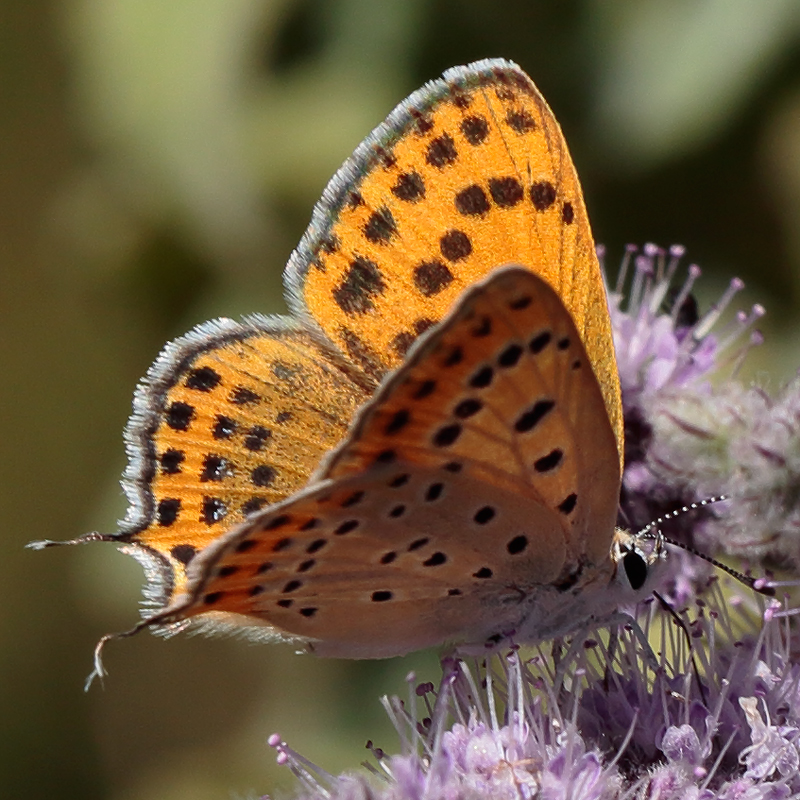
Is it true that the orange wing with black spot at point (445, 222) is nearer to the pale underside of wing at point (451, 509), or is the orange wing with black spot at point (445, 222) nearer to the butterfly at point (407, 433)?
the butterfly at point (407, 433)

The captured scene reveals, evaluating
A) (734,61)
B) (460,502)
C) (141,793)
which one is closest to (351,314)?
(460,502)

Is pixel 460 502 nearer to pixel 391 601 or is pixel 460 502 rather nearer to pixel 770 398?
pixel 391 601

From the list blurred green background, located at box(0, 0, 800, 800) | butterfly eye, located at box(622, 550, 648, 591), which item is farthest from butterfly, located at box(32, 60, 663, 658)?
blurred green background, located at box(0, 0, 800, 800)

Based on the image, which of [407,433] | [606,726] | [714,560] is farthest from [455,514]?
[714,560]

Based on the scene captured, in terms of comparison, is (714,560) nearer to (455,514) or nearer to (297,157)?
(455,514)

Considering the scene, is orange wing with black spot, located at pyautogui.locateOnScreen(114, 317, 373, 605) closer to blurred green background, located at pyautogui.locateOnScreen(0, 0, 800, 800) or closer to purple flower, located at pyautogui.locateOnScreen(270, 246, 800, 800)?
purple flower, located at pyautogui.locateOnScreen(270, 246, 800, 800)

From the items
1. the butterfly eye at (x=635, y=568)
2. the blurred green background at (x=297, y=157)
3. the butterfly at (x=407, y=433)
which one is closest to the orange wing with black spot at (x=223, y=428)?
the butterfly at (x=407, y=433)
